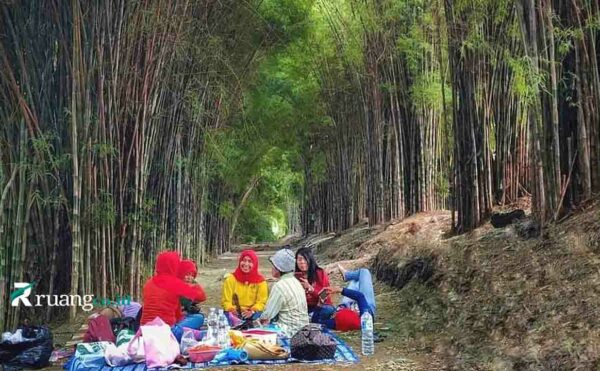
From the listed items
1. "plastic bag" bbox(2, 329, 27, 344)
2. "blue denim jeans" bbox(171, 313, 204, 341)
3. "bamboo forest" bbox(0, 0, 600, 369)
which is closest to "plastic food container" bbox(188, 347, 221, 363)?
"blue denim jeans" bbox(171, 313, 204, 341)

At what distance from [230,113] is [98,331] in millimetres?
7010

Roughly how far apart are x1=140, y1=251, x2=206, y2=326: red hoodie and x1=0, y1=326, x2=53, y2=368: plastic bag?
562 mm

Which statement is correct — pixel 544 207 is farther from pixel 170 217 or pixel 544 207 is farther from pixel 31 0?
pixel 170 217

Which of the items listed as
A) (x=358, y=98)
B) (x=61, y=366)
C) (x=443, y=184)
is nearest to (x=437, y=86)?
(x=443, y=184)

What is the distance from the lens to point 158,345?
3.34 m

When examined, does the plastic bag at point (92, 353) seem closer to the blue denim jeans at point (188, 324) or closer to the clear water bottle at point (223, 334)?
the blue denim jeans at point (188, 324)

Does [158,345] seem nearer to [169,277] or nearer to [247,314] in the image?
[169,277]

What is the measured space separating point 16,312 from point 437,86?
5481 millimetres

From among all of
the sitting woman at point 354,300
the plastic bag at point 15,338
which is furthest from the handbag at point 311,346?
the plastic bag at point 15,338

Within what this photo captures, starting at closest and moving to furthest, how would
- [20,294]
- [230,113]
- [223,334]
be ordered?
[223,334], [20,294], [230,113]

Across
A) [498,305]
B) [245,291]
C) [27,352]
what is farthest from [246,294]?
[498,305]

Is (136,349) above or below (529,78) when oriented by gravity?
below

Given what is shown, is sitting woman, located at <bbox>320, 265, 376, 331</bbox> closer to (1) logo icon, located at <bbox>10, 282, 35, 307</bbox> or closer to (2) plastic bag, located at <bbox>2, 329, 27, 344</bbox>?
(2) plastic bag, located at <bbox>2, 329, 27, 344</bbox>

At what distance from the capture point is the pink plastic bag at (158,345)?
3328 millimetres
